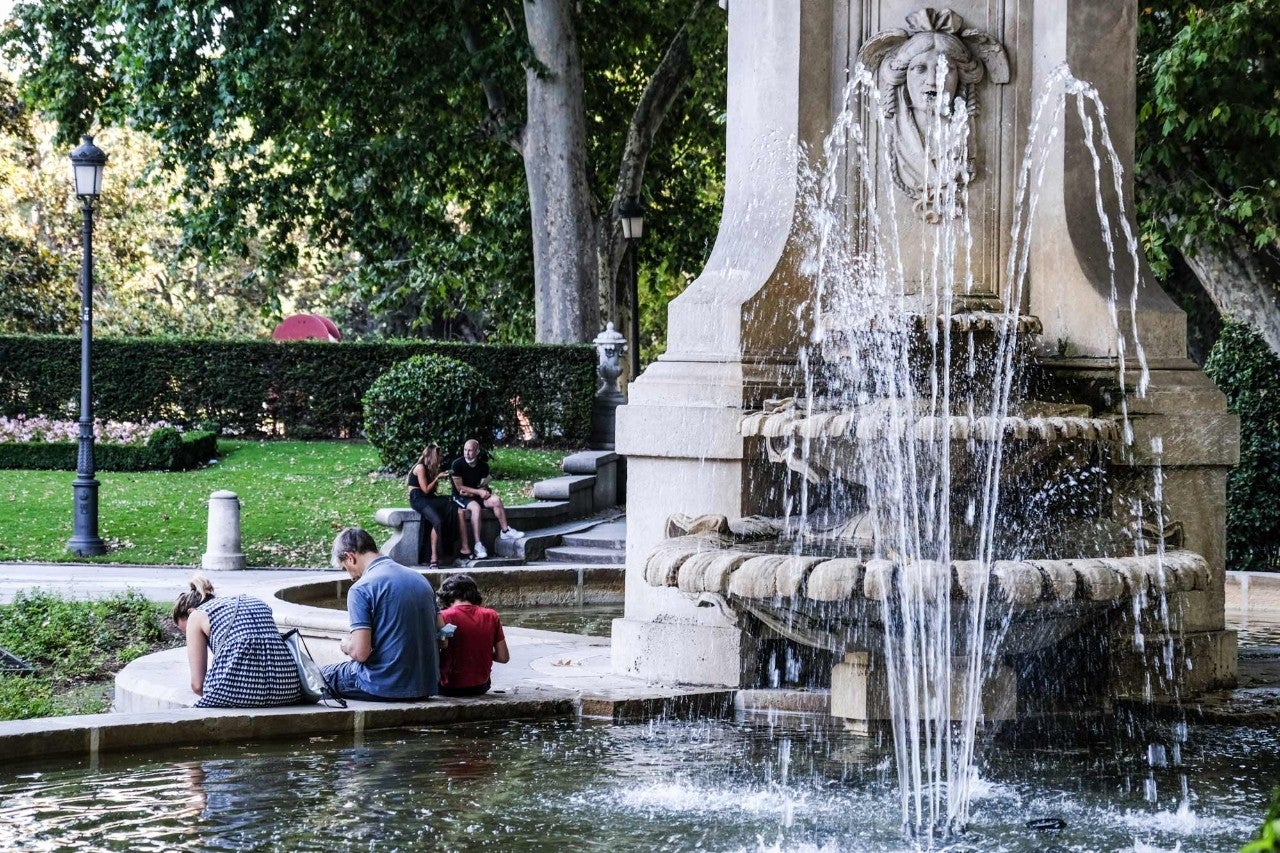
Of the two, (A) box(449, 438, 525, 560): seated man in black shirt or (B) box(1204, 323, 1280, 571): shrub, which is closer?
(B) box(1204, 323, 1280, 571): shrub

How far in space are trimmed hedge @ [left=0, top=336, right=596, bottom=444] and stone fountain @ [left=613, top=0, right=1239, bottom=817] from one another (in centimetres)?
1803

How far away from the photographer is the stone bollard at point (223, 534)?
1647 cm

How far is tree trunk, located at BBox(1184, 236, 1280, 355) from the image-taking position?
19297mm

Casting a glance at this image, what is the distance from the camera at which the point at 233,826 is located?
6.27m

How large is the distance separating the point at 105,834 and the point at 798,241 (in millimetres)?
4997

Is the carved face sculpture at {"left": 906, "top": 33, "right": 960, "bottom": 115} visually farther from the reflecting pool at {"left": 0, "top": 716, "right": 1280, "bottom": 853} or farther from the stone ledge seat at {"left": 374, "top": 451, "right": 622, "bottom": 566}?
the stone ledge seat at {"left": 374, "top": 451, "right": 622, "bottom": 566}

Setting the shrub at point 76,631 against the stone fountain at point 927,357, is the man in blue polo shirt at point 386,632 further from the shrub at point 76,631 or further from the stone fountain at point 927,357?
the shrub at point 76,631

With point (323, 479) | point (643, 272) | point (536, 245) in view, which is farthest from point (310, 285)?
point (323, 479)

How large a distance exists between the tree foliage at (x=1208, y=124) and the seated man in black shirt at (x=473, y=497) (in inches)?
293

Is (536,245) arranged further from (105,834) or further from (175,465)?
(105,834)

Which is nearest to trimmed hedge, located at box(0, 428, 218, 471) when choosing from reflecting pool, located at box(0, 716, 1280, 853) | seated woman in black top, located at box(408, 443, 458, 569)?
seated woman in black top, located at box(408, 443, 458, 569)

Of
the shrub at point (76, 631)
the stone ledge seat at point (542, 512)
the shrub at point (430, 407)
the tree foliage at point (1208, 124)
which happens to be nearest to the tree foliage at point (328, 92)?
the shrub at point (430, 407)

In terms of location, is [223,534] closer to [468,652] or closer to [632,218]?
[468,652]

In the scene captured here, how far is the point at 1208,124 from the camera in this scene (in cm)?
1769
